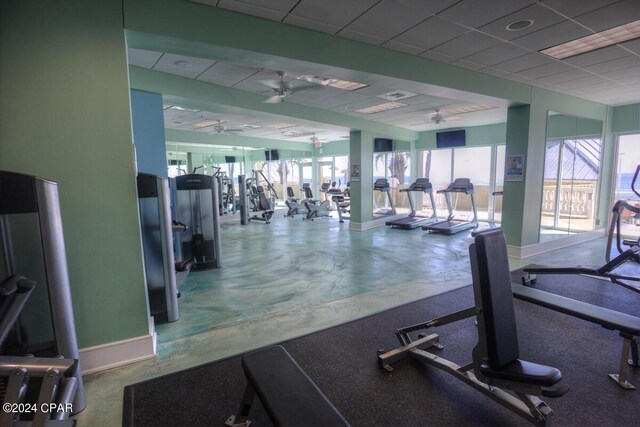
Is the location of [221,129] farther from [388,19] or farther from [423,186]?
[388,19]

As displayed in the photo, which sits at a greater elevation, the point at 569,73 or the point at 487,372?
the point at 569,73

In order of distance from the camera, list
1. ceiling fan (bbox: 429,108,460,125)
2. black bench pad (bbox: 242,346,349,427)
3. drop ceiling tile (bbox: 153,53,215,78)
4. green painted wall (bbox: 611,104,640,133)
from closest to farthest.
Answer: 1. black bench pad (bbox: 242,346,349,427)
2. drop ceiling tile (bbox: 153,53,215,78)
3. green painted wall (bbox: 611,104,640,133)
4. ceiling fan (bbox: 429,108,460,125)

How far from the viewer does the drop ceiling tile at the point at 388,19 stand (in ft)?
9.49

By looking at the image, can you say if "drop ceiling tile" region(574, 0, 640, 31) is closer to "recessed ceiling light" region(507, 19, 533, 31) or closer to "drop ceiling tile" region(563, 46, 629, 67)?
"recessed ceiling light" region(507, 19, 533, 31)

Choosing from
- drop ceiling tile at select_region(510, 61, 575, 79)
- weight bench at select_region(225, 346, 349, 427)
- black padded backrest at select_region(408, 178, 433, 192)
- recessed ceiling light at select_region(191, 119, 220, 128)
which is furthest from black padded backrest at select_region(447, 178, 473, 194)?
weight bench at select_region(225, 346, 349, 427)

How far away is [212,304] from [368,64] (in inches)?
126

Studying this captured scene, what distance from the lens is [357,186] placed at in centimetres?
821

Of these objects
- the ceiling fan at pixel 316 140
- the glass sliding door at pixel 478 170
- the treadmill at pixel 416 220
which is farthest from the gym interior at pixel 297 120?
the ceiling fan at pixel 316 140

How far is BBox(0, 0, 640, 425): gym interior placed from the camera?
2.17 metres

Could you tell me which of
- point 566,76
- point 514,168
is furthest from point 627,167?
point 566,76

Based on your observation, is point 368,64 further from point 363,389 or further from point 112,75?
point 363,389

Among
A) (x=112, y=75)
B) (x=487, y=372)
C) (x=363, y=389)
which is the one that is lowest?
(x=363, y=389)

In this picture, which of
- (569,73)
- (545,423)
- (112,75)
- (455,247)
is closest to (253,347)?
(545,423)

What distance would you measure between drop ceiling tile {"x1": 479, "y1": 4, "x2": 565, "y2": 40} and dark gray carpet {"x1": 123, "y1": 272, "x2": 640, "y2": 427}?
2833 mm
